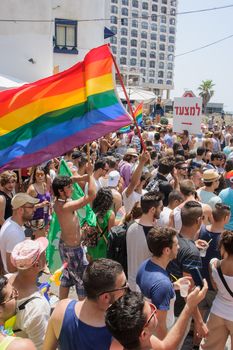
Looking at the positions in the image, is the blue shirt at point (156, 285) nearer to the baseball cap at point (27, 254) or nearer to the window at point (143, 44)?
the baseball cap at point (27, 254)

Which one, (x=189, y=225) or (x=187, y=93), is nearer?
(x=189, y=225)

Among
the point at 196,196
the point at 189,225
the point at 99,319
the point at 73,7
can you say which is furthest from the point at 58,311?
the point at 73,7

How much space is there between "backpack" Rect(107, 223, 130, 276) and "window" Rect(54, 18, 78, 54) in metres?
20.7

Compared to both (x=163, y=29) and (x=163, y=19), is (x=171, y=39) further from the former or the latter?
(x=163, y=19)

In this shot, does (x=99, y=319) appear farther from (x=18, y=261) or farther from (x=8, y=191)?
(x=8, y=191)

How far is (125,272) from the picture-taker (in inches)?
170

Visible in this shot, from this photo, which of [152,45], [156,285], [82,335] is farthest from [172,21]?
[82,335]

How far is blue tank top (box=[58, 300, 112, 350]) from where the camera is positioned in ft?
7.46

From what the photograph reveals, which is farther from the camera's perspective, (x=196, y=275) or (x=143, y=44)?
(x=143, y=44)

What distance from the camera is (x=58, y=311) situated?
2.41m

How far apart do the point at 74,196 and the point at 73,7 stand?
20.1m

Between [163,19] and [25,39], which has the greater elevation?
[163,19]

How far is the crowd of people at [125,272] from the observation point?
229 centimetres

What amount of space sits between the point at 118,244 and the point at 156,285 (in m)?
1.24
